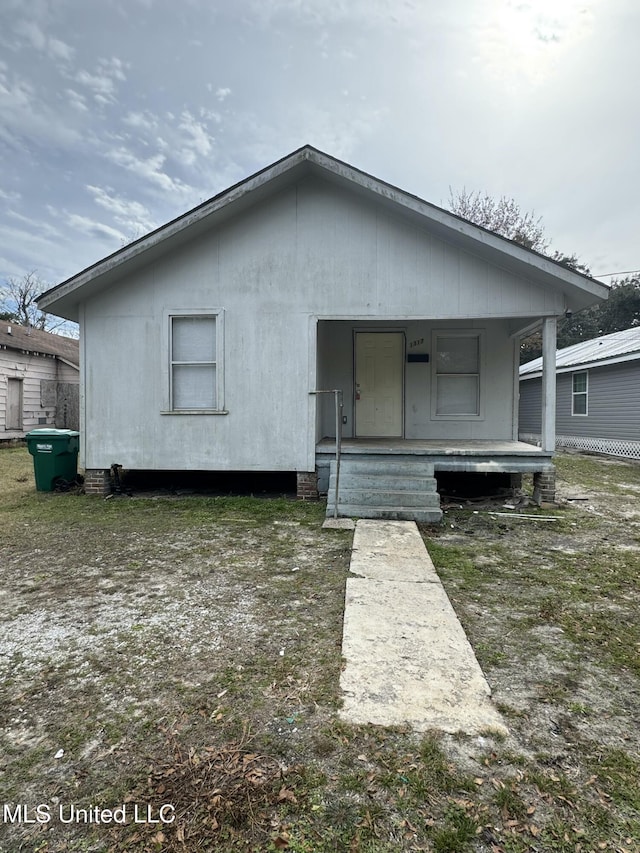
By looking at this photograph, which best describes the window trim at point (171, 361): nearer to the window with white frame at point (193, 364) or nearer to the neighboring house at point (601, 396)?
the window with white frame at point (193, 364)

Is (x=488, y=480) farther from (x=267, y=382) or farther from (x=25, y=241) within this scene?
(x=25, y=241)

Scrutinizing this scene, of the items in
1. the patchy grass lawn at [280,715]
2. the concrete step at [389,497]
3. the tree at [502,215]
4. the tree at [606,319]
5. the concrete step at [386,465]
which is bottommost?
the patchy grass lawn at [280,715]

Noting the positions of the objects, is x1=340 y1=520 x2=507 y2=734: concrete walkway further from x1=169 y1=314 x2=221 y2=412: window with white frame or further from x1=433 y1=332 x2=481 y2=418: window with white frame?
x1=433 y1=332 x2=481 y2=418: window with white frame

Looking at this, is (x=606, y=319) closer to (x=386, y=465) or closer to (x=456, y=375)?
(x=456, y=375)

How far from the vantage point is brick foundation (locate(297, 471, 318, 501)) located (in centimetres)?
694

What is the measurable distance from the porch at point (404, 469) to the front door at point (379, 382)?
1.68m

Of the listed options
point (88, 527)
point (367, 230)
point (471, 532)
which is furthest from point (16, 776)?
point (367, 230)

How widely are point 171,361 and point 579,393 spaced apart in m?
14.6

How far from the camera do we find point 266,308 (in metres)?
6.89

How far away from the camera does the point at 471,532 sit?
529 cm

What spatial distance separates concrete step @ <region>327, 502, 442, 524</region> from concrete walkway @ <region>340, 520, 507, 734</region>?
1.67 m

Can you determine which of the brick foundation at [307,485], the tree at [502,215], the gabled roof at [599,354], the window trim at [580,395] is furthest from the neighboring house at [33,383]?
the tree at [502,215]

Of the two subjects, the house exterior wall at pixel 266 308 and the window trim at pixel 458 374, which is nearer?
the house exterior wall at pixel 266 308

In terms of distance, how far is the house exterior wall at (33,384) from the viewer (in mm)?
15531
